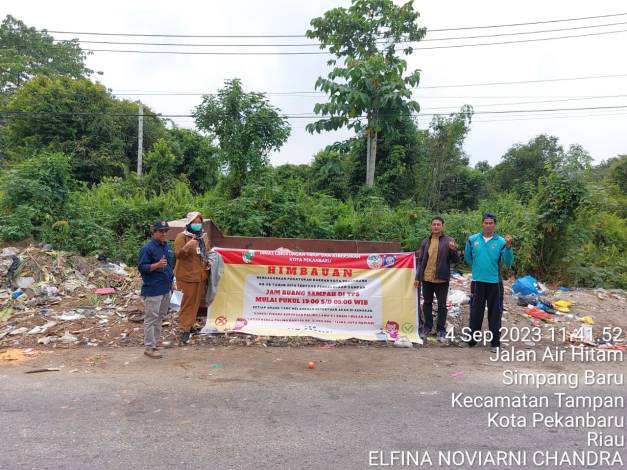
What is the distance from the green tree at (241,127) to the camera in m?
13.5

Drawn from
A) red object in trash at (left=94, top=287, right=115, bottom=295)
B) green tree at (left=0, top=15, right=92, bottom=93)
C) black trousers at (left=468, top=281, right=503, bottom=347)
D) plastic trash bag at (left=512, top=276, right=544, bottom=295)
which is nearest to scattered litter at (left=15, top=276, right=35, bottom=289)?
red object in trash at (left=94, top=287, right=115, bottom=295)

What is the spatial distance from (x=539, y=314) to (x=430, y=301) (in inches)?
105

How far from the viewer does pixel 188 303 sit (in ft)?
20.1

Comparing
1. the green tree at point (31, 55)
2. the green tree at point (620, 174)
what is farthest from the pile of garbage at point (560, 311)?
the green tree at point (31, 55)

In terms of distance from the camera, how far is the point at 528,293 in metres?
8.78

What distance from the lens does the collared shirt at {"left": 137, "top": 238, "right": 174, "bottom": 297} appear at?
5.52m

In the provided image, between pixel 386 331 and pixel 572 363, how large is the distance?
248 cm

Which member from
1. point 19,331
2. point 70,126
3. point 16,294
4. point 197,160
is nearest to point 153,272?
point 19,331

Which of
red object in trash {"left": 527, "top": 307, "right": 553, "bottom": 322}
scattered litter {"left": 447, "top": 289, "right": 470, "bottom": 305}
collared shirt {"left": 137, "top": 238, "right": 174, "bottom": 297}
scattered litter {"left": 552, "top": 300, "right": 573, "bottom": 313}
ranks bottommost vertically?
red object in trash {"left": 527, "top": 307, "right": 553, "bottom": 322}

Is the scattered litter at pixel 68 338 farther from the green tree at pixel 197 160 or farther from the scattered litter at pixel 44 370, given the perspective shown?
the green tree at pixel 197 160

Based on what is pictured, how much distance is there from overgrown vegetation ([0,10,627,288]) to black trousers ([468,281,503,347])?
488 centimetres

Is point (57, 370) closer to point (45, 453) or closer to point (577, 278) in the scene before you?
point (45, 453)

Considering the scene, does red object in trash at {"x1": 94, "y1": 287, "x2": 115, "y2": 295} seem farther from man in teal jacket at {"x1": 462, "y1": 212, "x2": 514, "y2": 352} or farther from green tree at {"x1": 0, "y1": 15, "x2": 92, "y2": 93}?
green tree at {"x1": 0, "y1": 15, "x2": 92, "y2": 93}

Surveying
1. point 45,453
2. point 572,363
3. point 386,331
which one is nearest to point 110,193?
point 386,331
